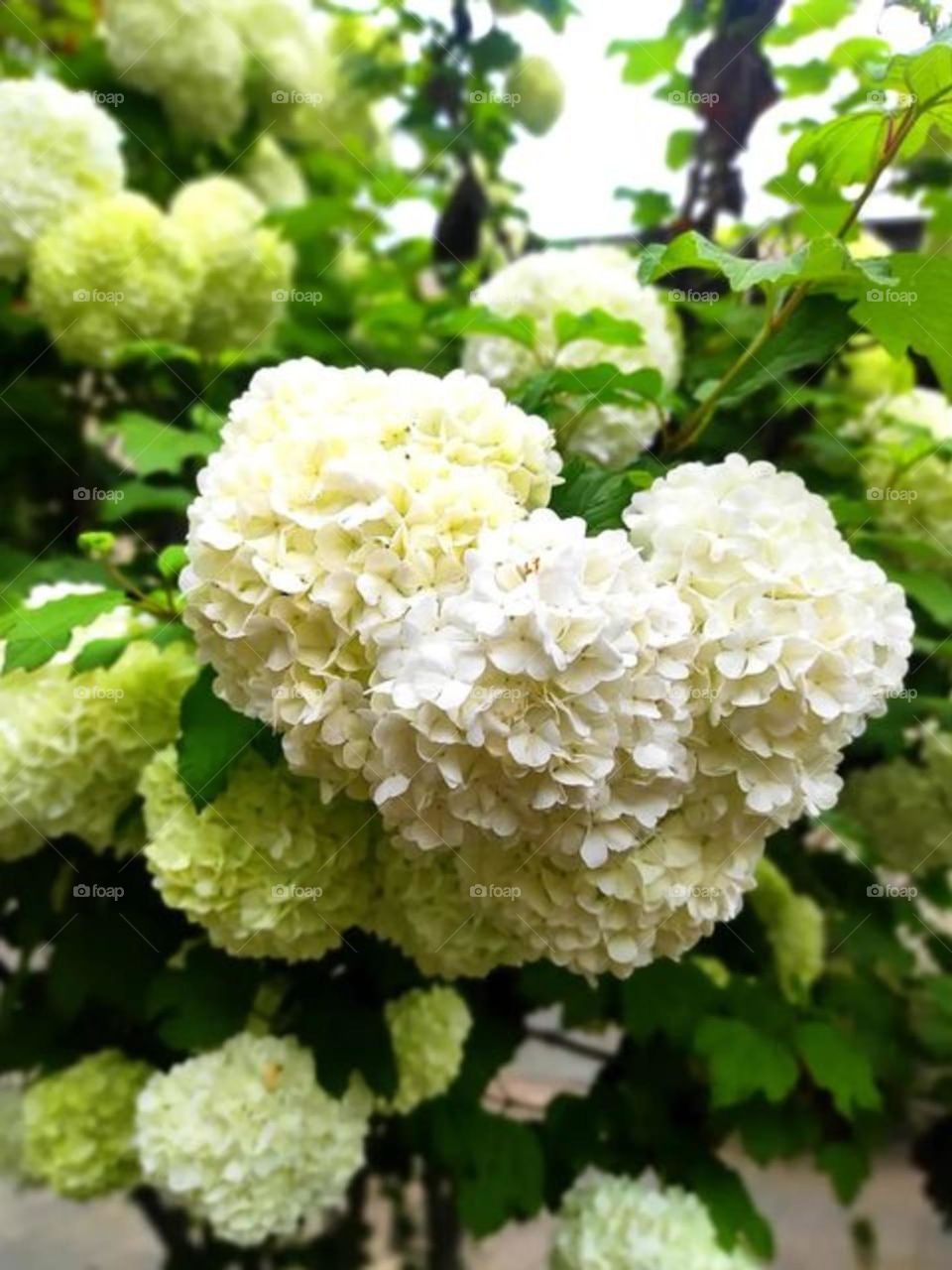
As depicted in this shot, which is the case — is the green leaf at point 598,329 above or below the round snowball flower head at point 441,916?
above

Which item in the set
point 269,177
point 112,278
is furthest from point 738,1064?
point 269,177

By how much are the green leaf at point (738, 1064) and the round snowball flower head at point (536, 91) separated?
82cm

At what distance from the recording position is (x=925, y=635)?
89 centimetres

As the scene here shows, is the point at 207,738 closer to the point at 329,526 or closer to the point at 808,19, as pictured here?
the point at 329,526

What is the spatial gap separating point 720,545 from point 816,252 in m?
0.14

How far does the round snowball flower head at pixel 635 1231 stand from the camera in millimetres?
788

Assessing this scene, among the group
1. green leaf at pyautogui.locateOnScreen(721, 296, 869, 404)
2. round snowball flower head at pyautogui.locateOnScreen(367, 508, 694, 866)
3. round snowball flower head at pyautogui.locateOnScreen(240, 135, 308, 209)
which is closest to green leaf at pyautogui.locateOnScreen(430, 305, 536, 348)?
green leaf at pyautogui.locateOnScreen(721, 296, 869, 404)

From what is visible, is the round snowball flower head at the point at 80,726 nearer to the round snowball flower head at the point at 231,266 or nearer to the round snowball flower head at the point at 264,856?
the round snowball flower head at the point at 264,856

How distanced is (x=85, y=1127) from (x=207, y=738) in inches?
14.0

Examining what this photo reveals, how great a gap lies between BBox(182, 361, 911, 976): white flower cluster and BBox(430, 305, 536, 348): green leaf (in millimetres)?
159

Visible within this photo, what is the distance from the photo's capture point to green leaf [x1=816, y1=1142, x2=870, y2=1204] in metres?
0.95

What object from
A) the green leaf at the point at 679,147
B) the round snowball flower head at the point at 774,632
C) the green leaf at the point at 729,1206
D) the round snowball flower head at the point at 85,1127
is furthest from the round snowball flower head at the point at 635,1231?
the green leaf at the point at 679,147

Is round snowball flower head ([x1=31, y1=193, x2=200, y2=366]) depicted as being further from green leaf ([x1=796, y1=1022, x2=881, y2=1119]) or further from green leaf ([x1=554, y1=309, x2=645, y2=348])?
green leaf ([x1=796, y1=1022, x2=881, y2=1119])

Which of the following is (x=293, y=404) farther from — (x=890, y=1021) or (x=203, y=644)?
(x=890, y=1021)
